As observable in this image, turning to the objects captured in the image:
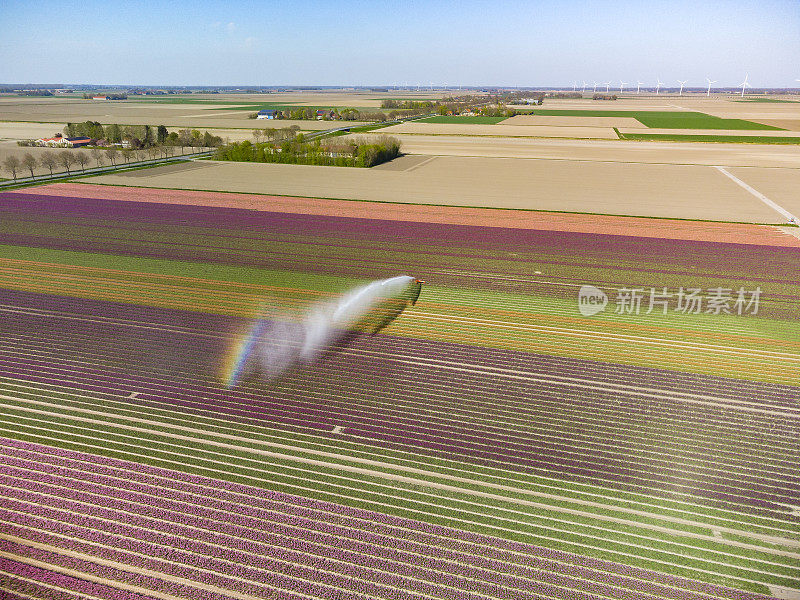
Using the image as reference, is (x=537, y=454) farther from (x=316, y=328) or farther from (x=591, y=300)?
(x=591, y=300)

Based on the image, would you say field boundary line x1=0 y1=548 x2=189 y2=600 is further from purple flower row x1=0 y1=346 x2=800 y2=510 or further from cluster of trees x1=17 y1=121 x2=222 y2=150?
cluster of trees x1=17 y1=121 x2=222 y2=150

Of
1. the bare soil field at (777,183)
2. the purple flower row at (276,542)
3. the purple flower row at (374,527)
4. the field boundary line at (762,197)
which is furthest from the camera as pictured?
the bare soil field at (777,183)

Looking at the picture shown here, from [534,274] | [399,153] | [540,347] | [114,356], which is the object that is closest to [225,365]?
[114,356]

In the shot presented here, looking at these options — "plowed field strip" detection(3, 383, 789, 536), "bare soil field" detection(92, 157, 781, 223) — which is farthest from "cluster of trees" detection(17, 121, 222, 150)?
"plowed field strip" detection(3, 383, 789, 536)

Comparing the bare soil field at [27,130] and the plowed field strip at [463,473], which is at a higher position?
the bare soil field at [27,130]

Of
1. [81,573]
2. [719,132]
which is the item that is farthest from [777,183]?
[81,573]

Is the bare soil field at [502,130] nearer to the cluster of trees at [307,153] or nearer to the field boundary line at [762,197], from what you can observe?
the cluster of trees at [307,153]

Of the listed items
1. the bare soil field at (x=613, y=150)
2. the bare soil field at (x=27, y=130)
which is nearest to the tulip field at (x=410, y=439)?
the bare soil field at (x=613, y=150)

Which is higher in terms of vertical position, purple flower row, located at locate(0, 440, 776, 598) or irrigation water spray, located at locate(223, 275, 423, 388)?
irrigation water spray, located at locate(223, 275, 423, 388)
